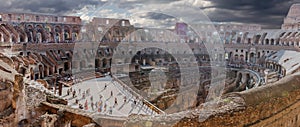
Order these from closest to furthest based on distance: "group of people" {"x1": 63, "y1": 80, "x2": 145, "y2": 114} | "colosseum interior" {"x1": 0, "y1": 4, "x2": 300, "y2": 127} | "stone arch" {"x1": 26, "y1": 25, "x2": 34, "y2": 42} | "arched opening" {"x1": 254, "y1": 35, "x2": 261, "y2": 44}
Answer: "colosseum interior" {"x1": 0, "y1": 4, "x2": 300, "y2": 127}
"group of people" {"x1": 63, "y1": 80, "x2": 145, "y2": 114}
"stone arch" {"x1": 26, "y1": 25, "x2": 34, "y2": 42}
"arched opening" {"x1": 254, "y1": 35, "x2": 261, "y2": 44}

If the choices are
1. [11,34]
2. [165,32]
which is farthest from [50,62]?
[165,32]

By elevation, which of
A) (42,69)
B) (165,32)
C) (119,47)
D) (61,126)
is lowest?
(61,126)

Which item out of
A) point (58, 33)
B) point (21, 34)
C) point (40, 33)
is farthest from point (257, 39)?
point (21, 34)

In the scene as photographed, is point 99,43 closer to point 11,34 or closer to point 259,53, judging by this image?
point 11,34

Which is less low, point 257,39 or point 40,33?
point 40,33

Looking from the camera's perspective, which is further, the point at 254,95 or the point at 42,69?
the point at 42,69

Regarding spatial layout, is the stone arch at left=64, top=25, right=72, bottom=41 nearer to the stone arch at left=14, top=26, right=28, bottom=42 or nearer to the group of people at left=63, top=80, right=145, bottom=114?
the stone arch at left=14, top=26, right=28, bottom=42

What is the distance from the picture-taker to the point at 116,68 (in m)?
32.9

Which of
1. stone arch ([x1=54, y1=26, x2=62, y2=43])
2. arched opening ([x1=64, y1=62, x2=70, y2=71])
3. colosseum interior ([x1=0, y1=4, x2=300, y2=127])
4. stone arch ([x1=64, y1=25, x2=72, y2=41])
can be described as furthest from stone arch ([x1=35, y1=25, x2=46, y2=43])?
stone arch ([x1=64, y1=25, x2=72, y2=41])

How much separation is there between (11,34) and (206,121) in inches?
1116

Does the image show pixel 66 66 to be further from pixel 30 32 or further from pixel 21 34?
pixel 21 34

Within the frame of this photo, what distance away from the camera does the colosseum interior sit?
7.02m

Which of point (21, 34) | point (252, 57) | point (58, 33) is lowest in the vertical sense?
point (252, 57)

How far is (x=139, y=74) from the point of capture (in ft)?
105
